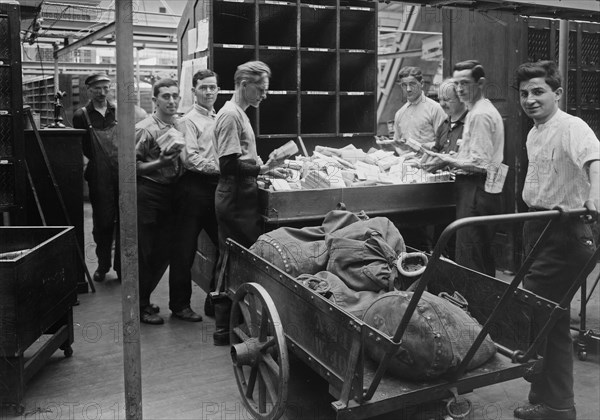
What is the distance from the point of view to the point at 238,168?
4.32m

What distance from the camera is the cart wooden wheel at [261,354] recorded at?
2.94 m

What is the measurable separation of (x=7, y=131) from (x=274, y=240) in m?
2.52

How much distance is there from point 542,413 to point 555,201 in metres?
1.05

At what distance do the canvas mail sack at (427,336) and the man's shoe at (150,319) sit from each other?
236 cm

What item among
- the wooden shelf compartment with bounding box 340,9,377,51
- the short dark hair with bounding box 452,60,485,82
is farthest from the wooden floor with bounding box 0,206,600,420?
the wooden shelf compartment with bounding box 340,9,377,51

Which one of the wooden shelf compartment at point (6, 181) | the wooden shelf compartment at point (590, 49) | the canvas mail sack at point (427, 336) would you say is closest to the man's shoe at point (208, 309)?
the wooden shelf compartment at point (6, 181)

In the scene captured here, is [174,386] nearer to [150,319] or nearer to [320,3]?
[150,319]

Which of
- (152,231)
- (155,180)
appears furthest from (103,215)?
(155,180)

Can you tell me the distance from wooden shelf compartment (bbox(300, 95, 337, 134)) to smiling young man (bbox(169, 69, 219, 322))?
5.18ft

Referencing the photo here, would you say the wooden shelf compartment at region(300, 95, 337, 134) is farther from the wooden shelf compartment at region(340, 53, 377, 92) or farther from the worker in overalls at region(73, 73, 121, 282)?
the worker in overalls at region(73, 73, 121, 282)

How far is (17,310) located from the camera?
322cm

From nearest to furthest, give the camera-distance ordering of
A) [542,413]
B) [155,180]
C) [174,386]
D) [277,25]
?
1. [542,413]
2. [174,386]
3. [155,180]
4. [277,25]

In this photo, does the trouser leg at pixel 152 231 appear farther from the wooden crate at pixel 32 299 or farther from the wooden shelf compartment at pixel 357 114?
the wooden shelf compartment at pixel 357 114

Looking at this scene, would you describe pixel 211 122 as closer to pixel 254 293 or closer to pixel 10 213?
pixel 10 213
